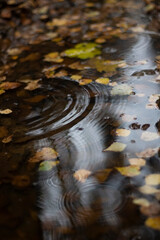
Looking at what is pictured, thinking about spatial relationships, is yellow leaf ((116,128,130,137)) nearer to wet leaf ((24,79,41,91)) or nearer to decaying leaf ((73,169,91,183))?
decaying leaf ((73,169,91,183))

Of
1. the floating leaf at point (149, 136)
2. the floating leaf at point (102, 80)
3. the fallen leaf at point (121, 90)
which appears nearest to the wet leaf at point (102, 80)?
the floating leaf at point (102, 80)

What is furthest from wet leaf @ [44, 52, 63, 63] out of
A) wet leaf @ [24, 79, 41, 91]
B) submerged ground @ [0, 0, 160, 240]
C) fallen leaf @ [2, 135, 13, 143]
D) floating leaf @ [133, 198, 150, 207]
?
floating leaf @ [133, 198, 150, 207]

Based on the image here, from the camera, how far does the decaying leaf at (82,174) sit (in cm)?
156

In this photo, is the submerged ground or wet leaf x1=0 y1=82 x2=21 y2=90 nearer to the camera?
the submerged ground

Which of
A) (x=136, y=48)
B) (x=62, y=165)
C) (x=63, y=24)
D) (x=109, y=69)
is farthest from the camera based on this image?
(x=63, y=24)

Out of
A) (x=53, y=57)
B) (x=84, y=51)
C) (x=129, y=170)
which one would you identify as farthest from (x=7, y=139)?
(x=84, y=51)

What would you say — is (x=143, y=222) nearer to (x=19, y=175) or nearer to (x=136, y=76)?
(x=19, y=175)

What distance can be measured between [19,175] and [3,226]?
324 mm

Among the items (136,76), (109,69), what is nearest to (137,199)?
(136,76)

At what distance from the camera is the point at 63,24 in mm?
3867

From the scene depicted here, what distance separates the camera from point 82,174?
62.4 inches

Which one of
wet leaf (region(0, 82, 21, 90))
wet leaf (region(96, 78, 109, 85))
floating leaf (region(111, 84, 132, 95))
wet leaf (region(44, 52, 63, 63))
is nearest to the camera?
floating leaf (region(111, 84, 132, 95))

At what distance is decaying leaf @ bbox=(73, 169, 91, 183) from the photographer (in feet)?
5.12

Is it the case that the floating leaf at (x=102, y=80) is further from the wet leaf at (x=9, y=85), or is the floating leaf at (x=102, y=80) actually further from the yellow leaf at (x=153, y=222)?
the yellow leaf at (x=153, y=222)
